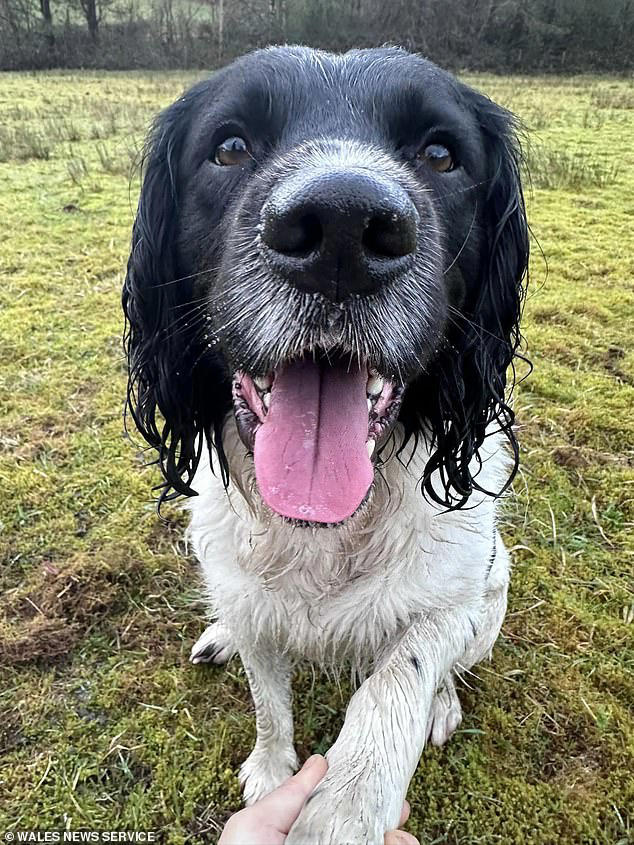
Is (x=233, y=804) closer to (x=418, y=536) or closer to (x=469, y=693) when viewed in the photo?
(x=469, y=693)

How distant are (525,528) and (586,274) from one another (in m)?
4.20

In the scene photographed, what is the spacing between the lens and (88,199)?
363 inches

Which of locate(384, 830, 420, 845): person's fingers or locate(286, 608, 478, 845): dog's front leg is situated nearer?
locate(286, 608, 478, 845): dog's front leg

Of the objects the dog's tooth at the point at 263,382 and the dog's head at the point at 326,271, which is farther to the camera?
the dog's tooth at the point at 263,382

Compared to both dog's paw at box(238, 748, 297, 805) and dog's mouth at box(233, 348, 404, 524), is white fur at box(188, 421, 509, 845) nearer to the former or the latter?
dog's paw at box(238, 748, 297, 805)

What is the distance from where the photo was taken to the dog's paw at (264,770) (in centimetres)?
247

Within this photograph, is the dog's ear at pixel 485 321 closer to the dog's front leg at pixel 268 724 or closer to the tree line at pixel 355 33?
the dog's front leg at pixel 268 724

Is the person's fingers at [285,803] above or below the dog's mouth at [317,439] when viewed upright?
below

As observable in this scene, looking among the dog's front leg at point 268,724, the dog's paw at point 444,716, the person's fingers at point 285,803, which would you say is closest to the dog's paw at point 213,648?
the dog's front leg at point 268,724

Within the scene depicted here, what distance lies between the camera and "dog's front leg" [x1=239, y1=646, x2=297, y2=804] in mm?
2455

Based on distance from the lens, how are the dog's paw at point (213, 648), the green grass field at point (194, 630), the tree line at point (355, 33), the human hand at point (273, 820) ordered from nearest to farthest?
the human hand at point (273, 820)
the green grass field at point (194, 630)
the dog's paw at point (213, 648)
the tree line at point (355, 33)

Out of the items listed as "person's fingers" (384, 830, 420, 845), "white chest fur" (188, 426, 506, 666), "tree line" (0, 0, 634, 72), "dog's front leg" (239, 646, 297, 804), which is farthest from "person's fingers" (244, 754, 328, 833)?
"tree line" (0, 0, 634, 72)

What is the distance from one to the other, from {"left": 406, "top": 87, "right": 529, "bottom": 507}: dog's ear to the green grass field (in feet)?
4.08

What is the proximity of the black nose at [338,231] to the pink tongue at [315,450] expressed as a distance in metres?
0.33
